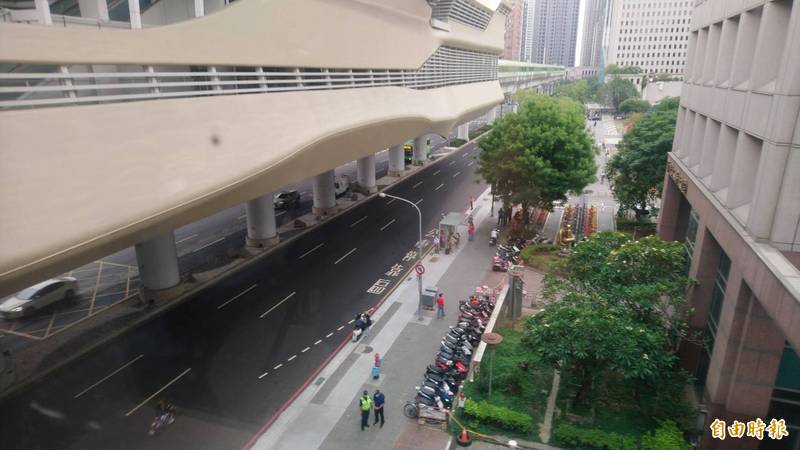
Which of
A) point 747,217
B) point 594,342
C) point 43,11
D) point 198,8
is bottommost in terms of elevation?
point 594,342

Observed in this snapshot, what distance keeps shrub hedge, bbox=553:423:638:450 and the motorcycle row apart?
158 inches

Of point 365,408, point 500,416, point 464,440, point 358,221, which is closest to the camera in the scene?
point 464,440

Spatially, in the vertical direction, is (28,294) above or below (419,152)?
below

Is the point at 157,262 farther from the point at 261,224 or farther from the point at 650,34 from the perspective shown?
the point at 650,34

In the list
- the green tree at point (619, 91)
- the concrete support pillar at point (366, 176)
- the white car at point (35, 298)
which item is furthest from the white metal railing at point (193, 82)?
the green tree at point (619, 91)

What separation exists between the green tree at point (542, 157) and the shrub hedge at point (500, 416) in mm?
19913

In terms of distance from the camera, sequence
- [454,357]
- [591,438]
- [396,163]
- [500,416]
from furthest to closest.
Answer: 1. [396,163]
2. [454,357]
3. [500,416]
4. [591,438]

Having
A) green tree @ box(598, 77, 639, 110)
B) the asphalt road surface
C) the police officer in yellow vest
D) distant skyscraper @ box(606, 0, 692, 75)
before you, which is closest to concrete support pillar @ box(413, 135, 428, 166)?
the asphalt road surface

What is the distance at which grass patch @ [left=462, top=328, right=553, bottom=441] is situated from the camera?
1717 cm

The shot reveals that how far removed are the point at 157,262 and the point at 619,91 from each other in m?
126

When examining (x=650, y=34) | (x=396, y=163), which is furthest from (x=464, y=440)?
(x=650, y=34)

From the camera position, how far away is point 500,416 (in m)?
16.9

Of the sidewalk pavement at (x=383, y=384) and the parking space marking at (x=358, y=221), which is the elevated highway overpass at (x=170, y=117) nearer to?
the sidewalk pavement at (x=383, y=384)

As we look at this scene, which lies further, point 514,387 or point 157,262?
point 157,262
